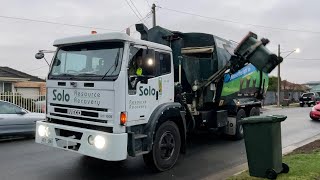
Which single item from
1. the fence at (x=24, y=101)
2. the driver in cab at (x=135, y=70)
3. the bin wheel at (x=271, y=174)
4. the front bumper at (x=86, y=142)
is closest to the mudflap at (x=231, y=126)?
the bin wheel at (x=271, y=174)

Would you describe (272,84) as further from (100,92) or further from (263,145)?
(100,92)

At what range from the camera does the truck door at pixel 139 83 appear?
686cm

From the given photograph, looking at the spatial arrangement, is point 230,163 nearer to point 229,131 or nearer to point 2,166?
point 229,131

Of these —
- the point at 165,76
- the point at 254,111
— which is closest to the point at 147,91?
the point at 165,76

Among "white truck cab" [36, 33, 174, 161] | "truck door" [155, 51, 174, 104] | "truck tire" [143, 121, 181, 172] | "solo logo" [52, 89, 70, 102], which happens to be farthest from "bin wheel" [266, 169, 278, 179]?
"solo logo" [52, 89, 70, 102]

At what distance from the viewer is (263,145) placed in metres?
6.46

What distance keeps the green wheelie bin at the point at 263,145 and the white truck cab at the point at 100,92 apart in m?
1.90

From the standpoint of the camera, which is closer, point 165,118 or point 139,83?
point 139,83

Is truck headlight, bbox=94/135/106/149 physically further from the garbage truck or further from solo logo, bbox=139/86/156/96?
solo logo, bbox=139/86/156/96

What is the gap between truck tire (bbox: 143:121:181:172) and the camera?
746cm

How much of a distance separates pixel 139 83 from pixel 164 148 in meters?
1.50

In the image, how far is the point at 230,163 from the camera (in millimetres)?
8852

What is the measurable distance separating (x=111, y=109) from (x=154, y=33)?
3.66 meters

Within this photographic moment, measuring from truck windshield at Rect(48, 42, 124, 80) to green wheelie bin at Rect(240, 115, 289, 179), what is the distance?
2448 millimetres
